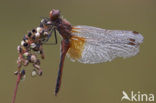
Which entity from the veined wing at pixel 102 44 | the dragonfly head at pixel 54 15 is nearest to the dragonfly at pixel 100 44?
the veined wing at pixel 102 44

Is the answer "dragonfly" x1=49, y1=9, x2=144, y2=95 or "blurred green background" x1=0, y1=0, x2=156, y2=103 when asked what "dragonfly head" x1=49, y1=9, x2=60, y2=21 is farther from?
"blurred green background" x1=0, y1=0, x2=156, y2=103

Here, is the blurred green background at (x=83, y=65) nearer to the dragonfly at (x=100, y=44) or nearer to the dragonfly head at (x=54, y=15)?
the dragonfly at (x=100, y=44)

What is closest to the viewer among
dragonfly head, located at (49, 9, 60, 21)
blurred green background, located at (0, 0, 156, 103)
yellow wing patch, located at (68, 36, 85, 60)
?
dragonfly head, located at (49, 9, 60, 21)

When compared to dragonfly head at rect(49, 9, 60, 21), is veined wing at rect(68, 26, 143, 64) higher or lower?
lower

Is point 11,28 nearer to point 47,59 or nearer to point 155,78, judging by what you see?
point 47,59

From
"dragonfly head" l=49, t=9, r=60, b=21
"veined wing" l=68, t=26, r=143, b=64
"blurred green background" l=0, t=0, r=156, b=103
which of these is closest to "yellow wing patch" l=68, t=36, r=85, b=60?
"veined wing" l=68, t=26, r=143, b=64

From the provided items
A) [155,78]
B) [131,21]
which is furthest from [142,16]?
[155,78]

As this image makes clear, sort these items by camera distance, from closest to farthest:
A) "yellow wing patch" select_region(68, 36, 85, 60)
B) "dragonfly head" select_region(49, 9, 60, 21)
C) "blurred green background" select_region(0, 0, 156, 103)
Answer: "dragonfly head" select_region(49, 9, 60, 21) → "yellow wing patch" select_region(68, 36, 85, 60) → "blurred green background" select_region(0, 0, 156, 103)
